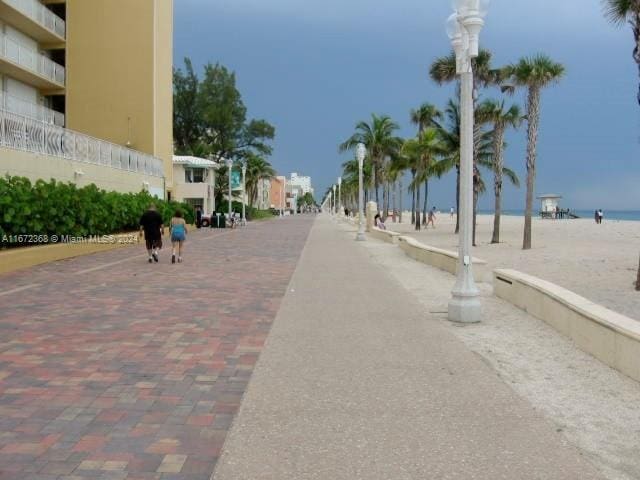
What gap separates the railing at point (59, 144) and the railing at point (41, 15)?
8.89 metres

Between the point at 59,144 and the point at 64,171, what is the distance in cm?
94

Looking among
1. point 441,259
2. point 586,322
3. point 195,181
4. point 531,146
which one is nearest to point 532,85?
point 531,146

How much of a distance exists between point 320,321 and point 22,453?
5.29 meters

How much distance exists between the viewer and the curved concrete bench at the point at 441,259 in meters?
14.6

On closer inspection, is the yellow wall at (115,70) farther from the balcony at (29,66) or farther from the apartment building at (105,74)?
the balcony at (29,66)

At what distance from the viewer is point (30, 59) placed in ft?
111

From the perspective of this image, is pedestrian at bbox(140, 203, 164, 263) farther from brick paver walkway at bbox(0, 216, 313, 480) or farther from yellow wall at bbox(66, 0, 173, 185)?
yellow wall at bbox(66, 0, 173, 185)

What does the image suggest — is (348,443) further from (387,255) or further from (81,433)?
(387,255)

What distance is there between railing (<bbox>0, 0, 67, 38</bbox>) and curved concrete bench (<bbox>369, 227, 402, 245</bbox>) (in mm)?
20531

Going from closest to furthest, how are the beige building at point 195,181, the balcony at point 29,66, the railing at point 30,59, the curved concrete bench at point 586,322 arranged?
1. the curved concrete bench at point 586,322
2. the railing at point 30,59
3. the balcony at point 29,66
4. the beige building at point 195,181

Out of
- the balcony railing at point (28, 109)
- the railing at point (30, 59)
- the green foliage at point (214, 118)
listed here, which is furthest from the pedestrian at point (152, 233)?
the green foliage at point (214, 118)

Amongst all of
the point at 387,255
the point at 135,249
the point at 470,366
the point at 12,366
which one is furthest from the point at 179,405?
the point at 135,249

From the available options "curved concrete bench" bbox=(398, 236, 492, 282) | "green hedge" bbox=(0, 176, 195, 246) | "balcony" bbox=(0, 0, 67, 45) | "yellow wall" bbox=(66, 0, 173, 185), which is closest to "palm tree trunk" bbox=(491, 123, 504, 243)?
"curved concrete bench" bbox=(398, 236, 492, 282)

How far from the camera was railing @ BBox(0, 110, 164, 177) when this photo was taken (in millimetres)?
18562
